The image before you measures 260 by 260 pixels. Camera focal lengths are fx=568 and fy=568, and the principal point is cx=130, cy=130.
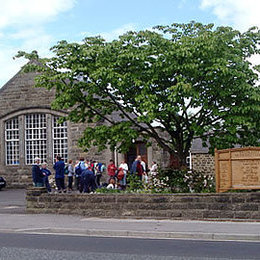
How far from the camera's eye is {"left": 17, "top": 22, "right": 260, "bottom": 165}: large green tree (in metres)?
17.6

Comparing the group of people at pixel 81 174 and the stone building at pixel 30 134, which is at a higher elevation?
the stone building at pixel 30 134

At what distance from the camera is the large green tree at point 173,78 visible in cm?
1761

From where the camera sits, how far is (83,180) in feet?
67.9

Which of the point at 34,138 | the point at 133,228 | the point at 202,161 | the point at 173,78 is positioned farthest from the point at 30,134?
the point at 133,228

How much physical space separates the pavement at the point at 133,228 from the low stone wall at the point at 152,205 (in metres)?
0.51

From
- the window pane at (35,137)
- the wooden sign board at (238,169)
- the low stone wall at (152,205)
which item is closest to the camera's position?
the low stone wall at (152,205)

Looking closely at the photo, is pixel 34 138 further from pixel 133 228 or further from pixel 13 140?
pixel 133 228

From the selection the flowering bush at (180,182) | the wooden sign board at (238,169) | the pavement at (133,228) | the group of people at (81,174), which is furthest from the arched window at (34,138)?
the wooden sign board at (238,169)

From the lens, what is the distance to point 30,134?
35438 mm

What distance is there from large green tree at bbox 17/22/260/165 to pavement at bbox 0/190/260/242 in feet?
11.8

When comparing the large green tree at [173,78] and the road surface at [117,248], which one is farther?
the large green tree at [173,78]

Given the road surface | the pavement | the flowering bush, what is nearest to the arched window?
the flowering bush

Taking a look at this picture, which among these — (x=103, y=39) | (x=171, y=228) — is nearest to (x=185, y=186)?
(x=171, y=228)

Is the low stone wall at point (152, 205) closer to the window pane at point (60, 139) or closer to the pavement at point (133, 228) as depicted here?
the pavement at point (133, 228)
